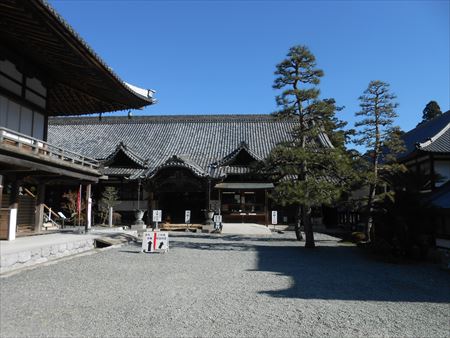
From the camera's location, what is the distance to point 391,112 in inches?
642

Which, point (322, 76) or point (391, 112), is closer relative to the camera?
point (322, 76)

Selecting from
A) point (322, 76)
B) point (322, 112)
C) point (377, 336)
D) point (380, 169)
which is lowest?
point (377, 336)

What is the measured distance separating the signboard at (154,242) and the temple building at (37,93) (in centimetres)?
375

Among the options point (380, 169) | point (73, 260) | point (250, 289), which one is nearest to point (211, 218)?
point (380, 169)

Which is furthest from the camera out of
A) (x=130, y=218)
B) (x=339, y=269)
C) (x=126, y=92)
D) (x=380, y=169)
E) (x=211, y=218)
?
(x=130, y=218)

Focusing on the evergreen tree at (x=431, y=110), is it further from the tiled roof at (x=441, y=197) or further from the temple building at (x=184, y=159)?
the tiled roof at (x=441, y=197)

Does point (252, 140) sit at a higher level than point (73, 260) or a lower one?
higher

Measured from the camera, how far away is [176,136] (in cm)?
3206

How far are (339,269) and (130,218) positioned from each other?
18288mm

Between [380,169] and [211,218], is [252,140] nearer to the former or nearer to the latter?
[211,218]

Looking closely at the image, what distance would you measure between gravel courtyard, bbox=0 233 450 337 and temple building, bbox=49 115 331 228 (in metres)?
10.5

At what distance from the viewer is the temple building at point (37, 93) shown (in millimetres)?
9695

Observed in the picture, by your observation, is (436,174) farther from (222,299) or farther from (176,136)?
(176,136)

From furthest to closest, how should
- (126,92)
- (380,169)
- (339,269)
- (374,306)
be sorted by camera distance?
(380,169) → (126,92) → (339,269) → (374,306)
